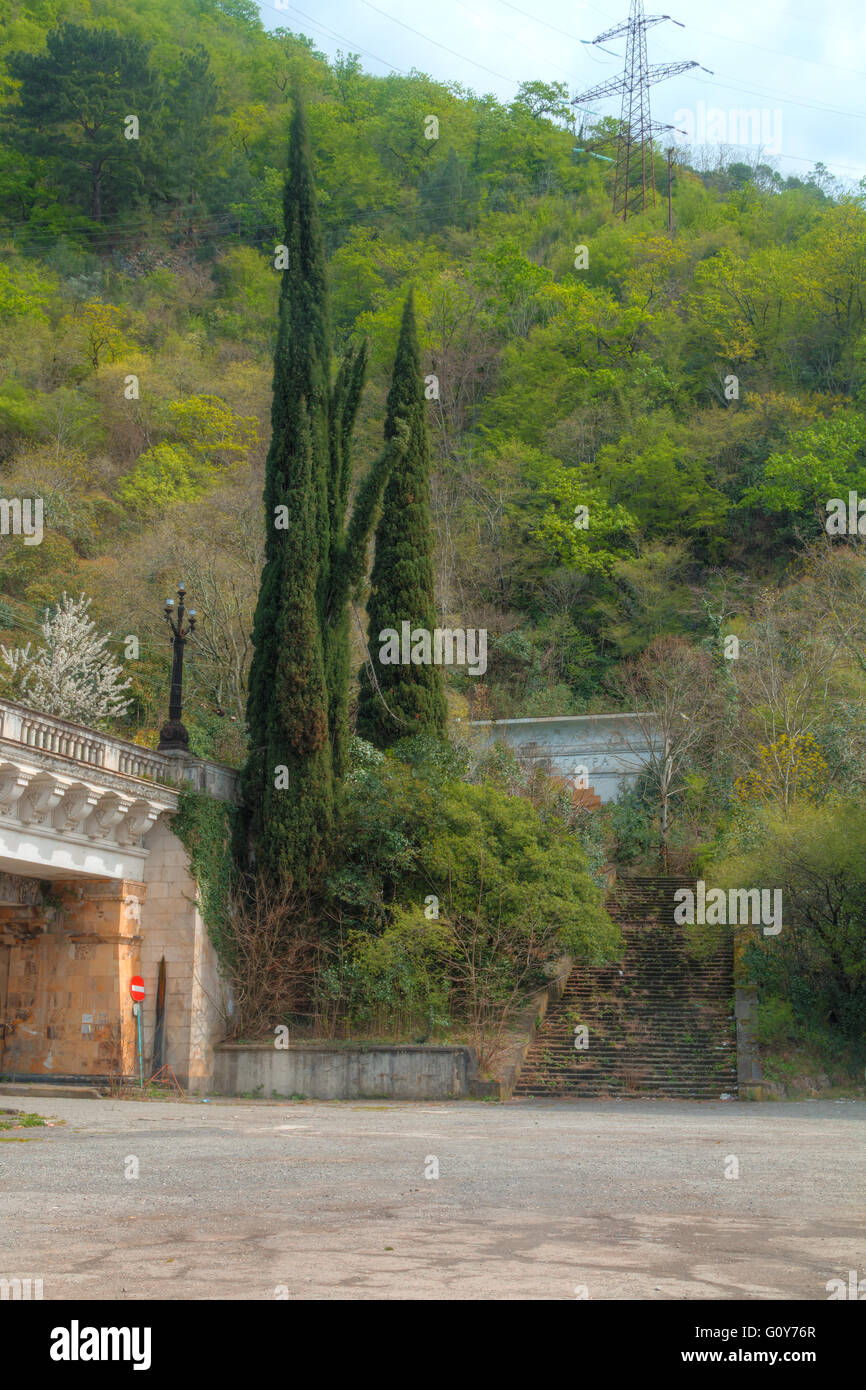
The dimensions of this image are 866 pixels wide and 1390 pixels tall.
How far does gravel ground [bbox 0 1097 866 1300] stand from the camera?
5.73 m

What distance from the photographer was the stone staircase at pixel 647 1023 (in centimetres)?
2300

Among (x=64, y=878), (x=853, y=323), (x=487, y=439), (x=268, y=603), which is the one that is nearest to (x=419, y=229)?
(x=487, y=439)

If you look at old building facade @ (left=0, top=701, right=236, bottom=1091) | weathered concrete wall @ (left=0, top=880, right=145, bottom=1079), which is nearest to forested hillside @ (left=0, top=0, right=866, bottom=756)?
old building facade @ (left=0, top=701, right=236, bottom=1091)

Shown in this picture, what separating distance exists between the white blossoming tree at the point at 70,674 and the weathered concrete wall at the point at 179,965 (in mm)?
7324

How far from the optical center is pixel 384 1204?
27.9ft

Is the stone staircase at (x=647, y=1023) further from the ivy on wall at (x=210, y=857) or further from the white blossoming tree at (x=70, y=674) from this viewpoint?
the white blossoming tree at (x=70, y=674)

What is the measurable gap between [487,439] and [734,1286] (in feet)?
162

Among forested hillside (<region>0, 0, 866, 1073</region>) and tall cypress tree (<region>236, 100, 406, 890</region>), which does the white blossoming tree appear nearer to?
forested hillside (<region>0, 0, 866, 1073</region>)

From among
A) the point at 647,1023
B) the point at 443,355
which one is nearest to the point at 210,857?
the point at 647,1023

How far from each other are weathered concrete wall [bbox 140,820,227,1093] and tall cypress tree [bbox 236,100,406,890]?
171 centimetres

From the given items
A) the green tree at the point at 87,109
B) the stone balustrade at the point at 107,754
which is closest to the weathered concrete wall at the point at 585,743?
the stone balustrade at the point at 107,754

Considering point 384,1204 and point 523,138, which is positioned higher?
point 523,138

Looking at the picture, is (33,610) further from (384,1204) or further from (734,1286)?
(734,1286)

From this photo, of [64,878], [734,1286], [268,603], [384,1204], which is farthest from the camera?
[268,603]
